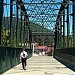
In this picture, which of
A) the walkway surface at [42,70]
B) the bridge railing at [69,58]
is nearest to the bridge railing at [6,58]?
the walkway surface at [42,70]

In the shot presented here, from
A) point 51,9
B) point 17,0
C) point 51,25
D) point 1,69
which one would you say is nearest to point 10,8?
point 17,0

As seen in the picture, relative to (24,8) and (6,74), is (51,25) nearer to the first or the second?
(24,8)

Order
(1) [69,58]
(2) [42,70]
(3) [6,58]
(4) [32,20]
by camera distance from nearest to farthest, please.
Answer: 1. (3) [6,58]
2. (2) [42,70]
3. (1) [69,58]
4. (4) [32,20]

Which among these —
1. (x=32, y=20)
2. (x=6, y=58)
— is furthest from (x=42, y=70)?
(x=32, y=20)

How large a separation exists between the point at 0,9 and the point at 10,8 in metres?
13.0

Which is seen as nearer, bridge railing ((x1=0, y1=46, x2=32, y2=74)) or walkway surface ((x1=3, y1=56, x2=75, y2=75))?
bridge railing ((x1=0, y1=46, x2=32, y2=74))

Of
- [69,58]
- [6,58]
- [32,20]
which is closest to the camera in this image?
[6,58]

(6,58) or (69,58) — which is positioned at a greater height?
(6,58)

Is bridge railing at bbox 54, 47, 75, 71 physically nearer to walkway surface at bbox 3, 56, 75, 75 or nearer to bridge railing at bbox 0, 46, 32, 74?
walkway surface at bbox 3, 56, 75, 75

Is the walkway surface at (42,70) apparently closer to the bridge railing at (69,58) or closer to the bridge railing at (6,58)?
the bridge railing at (6,58)

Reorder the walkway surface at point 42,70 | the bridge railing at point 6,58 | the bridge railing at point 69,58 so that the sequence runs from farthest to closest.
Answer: the bridge railing at point 69,58
the walkway surface at point 42,70
the bridge railing at point 6,58

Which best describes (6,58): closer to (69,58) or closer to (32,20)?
(69,58)

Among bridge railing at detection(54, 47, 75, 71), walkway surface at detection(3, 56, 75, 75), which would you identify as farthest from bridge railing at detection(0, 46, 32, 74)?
bridge railing at detection(54, 47, 75, 71)

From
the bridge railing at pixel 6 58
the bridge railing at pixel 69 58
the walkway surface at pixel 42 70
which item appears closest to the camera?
the bridge railing at pixel 6 58
